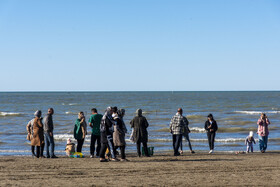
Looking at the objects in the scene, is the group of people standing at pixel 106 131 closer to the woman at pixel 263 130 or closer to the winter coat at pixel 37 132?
the winter coat at pixel 37 132

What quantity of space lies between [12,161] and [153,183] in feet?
16.8

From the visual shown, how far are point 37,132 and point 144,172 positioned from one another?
424 centimetres

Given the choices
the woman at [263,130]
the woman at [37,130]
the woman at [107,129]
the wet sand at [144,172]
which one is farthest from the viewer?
the woman at [263,130]

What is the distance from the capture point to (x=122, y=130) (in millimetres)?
10891

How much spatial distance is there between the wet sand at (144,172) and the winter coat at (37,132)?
0.95 m

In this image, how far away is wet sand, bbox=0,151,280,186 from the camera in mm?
7973

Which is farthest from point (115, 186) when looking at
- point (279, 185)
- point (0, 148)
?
point (0, 148)

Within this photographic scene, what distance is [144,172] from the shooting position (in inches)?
359

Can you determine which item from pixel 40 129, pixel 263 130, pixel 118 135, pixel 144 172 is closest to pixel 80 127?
pixel 40 129

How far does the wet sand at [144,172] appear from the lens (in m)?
7.97

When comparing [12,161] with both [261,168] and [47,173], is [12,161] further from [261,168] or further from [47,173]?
[261,168]

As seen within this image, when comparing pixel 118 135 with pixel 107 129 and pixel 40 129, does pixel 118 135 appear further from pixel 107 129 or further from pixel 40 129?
pixel 40 129

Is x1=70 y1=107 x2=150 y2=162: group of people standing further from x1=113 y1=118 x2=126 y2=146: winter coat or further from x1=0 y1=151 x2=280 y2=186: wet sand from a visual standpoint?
x1=0 y1=151 x2=280 y2=186: wet sand

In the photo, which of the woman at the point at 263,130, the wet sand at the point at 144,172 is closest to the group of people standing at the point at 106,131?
the woman at the point at 263,130
